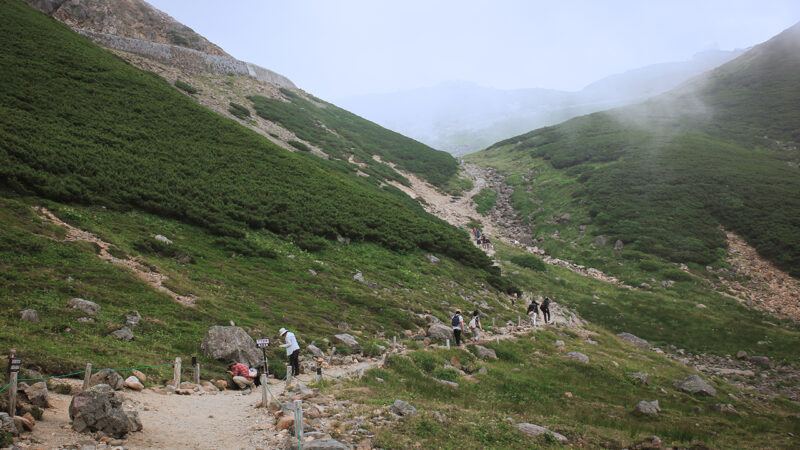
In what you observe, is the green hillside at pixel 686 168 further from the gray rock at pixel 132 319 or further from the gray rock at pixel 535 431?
the gray rock at pixel 132 319

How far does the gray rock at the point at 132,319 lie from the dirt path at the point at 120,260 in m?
2.24

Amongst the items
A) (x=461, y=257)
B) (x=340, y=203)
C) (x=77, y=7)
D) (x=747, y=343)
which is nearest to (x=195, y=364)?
(x=340, y=203)

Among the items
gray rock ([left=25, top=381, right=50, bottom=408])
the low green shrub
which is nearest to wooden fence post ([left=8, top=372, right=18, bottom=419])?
gray rock ([left=25, top=381, right=50, bottom=408])

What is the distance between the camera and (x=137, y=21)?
6412 centimetres

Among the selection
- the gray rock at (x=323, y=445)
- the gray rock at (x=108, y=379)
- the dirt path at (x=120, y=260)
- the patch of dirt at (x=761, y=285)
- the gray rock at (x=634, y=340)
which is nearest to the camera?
the gray rock at (x=323, y=445)

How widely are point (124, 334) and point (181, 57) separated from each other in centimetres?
6424

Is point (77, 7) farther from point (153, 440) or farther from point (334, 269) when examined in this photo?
point (153, 440)

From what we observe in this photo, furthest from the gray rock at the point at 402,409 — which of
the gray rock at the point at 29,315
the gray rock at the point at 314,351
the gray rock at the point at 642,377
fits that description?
the gray rock at the point at 642,377

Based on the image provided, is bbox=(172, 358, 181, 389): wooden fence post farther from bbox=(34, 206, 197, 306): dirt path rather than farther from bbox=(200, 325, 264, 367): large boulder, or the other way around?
bbox=(34, 206, 197, 306): dirt path

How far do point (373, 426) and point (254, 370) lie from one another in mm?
6369

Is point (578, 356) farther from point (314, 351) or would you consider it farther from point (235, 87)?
point (235, 87)

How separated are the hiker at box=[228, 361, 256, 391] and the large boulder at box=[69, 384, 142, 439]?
5157 millimetres

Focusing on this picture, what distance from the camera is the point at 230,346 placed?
14773 mm

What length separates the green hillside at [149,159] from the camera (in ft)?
81.3
